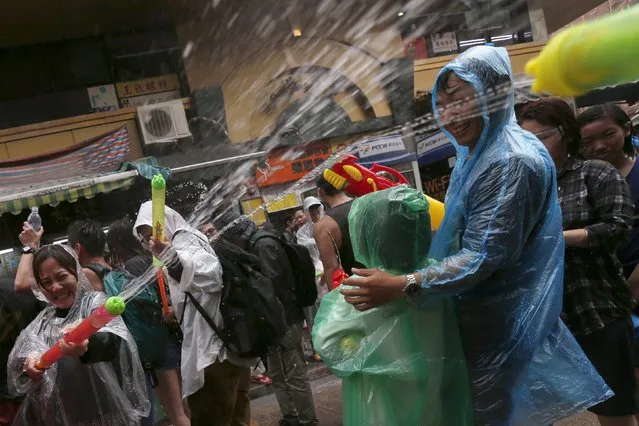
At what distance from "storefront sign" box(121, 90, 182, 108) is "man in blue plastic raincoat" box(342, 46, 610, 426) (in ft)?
27.3

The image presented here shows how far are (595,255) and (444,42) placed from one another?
1.45 metres

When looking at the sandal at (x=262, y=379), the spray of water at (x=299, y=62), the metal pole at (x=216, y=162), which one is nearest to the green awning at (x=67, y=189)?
the metal pole at (x=216, y=162)

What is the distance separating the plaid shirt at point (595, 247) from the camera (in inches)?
93.7

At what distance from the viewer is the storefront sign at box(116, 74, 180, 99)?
9.98m

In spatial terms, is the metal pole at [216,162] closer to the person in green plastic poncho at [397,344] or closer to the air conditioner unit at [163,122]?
the air conditioner unit at [163,122]

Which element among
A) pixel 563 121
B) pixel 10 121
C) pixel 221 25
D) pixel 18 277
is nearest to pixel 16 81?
pixel 10 121

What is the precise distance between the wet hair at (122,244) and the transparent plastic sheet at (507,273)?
2.39 metres

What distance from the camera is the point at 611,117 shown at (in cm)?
270

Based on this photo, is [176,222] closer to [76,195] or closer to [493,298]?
[493,298]

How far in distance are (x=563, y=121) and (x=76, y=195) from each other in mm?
4843

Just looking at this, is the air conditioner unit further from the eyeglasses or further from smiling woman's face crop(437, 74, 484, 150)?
smiling woman's face crop(437, 74, 484, 150)

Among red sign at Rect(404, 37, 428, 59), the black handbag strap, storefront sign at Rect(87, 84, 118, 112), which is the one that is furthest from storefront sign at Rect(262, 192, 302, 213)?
storefront sign at Rect(87, 84, 118, 112)

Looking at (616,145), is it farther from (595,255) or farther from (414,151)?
(414,151)

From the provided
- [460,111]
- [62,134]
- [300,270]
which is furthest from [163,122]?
[460,111]
